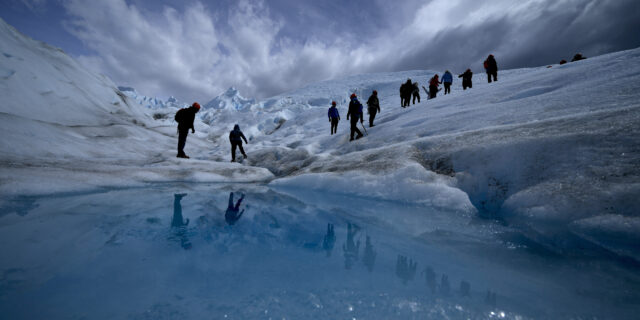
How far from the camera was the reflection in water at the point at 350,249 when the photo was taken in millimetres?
1976

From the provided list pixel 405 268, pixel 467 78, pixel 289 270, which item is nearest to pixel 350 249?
pixel 405 268

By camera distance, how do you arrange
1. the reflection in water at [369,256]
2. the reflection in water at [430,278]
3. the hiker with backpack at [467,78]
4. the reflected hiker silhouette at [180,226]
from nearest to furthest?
the reflection in water at [430,278] → the reflection in water at [369,256] → the reflected hiker silhouette at [180,226] → the hiker with backpack at [467,78]

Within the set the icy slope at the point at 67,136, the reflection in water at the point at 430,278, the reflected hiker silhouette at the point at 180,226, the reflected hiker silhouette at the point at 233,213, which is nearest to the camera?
the reflection in water at the point at 430,278

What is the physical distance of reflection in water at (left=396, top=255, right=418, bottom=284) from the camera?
A: 1763mm

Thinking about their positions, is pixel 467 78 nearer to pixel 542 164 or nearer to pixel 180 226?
pixel 542 164

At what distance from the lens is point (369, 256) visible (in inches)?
82.6

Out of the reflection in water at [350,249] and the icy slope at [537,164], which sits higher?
the icy slope at [537,164]

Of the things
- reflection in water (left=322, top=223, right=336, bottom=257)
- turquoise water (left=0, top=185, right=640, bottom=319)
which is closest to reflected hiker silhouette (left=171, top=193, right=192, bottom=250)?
turquoise water (left=0, top=185, right=640, bottom=319)

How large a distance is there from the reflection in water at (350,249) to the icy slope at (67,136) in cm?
491

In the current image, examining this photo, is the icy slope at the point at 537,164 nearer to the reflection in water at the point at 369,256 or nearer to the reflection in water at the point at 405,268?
the reflection in water at the point at 405,268

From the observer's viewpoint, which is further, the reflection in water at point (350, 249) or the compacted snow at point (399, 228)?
the reflection in water at point (350, 249)

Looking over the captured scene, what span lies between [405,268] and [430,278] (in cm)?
19

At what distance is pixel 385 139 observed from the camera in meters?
7.60

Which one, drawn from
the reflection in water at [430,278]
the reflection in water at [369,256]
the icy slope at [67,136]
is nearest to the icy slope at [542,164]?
the reflection in water at [430,278]
